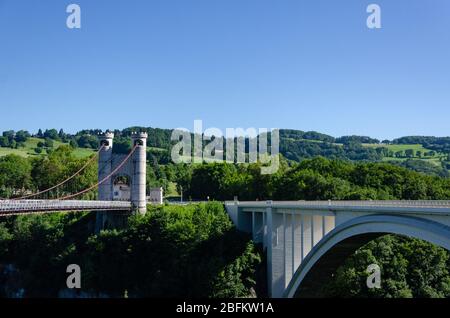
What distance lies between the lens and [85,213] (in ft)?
162

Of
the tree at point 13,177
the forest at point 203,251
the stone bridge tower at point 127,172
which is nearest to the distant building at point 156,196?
the stone bridge tower at point 127,172

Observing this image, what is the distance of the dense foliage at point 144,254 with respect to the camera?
3753 centimetres

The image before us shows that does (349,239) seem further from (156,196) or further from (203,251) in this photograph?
(156,196)

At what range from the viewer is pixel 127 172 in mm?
48719

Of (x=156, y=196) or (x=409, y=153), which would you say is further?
(x=409, y=153)

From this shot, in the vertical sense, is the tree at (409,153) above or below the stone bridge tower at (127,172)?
→ above

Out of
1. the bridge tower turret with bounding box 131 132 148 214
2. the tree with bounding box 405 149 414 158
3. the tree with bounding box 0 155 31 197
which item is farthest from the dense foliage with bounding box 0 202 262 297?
the tree with bounding box 405 149 414 158

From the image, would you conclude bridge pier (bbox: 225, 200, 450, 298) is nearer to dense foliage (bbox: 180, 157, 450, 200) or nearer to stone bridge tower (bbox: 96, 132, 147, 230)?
stone bridge tower (bbox: 96, 132, 147, 230)

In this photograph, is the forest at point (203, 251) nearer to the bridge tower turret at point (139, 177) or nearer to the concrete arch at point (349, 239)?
the bridge tower turret at point (139, 177)

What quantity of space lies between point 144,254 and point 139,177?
27.4ft

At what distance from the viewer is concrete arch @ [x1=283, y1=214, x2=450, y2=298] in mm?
19969

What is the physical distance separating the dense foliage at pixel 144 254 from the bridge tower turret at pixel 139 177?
1307mm

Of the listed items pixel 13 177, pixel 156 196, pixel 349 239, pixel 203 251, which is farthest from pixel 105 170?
pixel 349 239
